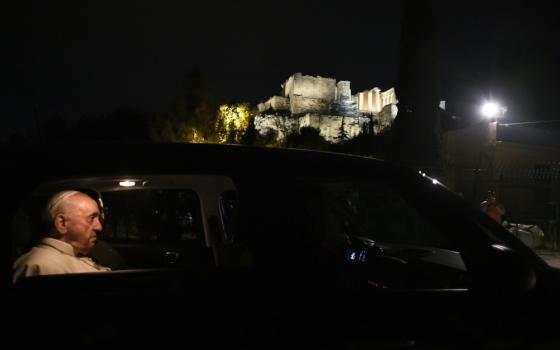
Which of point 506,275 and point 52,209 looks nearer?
point 506,275

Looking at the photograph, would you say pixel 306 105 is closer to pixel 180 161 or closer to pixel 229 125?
pixel 229 125

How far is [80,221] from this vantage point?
207 centimetres

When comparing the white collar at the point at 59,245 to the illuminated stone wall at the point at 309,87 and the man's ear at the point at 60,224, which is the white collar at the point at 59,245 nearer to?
the man's ear at the point at 60,224

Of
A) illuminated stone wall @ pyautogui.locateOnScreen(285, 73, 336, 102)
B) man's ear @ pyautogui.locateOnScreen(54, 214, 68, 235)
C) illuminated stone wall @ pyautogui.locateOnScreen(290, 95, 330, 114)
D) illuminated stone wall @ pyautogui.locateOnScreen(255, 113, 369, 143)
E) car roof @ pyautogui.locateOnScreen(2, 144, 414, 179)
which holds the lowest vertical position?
man's ear @ pyautogui.locateOnScreen(54, 214, 68, 235)

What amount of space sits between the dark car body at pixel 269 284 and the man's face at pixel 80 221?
5.3 inches

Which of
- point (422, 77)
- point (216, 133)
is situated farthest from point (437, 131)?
point (216, 133)

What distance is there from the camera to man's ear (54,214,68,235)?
→ 1937mm

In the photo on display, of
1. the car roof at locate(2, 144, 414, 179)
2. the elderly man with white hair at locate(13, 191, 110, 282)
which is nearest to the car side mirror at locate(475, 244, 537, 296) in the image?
the car roof at locate(2, 144, 414, 179)

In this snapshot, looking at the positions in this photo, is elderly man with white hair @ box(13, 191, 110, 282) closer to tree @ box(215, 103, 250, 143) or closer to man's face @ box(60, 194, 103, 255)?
man's face @ box(60, 194, 103, 255)

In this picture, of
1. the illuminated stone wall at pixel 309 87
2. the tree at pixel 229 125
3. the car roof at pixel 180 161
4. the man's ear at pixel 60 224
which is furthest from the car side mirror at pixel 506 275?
the illuminated stone wall at pixel 309 87

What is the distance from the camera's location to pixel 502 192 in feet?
64.5

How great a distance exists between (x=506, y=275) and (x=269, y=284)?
79cm

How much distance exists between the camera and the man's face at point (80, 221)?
1.99 m

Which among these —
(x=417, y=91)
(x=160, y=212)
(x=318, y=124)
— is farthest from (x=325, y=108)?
(x=160, y=212)
